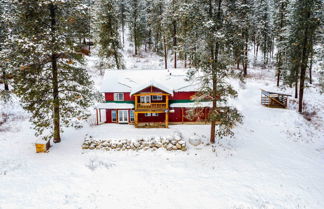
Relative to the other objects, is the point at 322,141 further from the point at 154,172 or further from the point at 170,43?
the point at 170,43

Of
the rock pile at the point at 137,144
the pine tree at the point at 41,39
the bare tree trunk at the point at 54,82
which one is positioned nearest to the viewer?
the pine tree at the point at 41,39

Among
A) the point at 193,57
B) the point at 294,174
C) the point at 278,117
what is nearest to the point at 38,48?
the point at 193,57

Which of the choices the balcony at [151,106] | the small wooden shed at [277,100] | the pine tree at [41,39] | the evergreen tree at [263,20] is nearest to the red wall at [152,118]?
the balcony at [151,106]

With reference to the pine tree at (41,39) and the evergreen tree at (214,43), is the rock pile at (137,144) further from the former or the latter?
the evergreen tree at (214,43)

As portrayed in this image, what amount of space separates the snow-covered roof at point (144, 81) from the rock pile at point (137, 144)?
5.41 metres

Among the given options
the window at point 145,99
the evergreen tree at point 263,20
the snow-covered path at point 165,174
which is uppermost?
the evergreen tree at point 263,20

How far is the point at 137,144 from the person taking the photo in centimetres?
1703

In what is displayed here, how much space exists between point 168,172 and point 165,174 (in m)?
0.33

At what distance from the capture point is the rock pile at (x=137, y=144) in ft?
55.1

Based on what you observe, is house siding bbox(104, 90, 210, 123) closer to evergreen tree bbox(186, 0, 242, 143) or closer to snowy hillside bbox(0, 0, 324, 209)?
snowy hillside bbox(0, 0, 324, 209)

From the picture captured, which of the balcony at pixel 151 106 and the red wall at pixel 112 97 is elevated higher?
the red wall at pixel 112 97

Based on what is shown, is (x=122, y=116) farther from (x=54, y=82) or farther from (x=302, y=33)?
(x=302, y=33)

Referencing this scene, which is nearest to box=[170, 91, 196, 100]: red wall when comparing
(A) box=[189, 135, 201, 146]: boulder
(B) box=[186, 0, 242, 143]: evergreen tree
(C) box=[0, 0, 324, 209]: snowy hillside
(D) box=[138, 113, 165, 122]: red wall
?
(C) box=[0, 0, 324, 209]: snowy hillside

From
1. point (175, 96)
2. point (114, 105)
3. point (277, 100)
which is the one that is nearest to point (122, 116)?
point (114, 105)
